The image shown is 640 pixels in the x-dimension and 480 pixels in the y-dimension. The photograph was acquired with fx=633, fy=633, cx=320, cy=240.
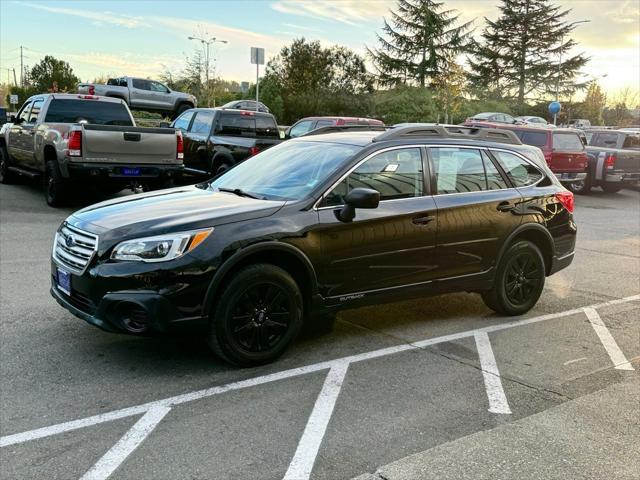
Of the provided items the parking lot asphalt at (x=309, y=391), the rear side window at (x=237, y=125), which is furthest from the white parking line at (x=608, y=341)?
the rear side window at (x=237, y=125)

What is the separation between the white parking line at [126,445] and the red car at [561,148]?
50.1 feet

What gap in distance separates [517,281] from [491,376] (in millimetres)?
1722

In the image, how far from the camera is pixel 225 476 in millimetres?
3090

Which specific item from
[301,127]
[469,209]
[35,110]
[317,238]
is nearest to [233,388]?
[317,238]

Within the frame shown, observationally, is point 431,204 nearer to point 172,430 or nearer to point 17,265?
point 172,430

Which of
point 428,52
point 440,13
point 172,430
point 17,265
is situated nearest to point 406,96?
point 428,52

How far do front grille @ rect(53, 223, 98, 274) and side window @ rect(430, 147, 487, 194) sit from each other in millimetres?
2832

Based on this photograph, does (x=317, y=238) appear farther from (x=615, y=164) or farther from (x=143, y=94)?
(x=143, y=94)

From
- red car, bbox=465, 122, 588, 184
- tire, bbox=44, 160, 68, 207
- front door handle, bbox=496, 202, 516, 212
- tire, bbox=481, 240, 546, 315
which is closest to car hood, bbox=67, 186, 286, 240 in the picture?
front door handle, bbox=496, 202, 516, 212

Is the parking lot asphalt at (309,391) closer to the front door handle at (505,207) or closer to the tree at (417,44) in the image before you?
the front door handle at (505,207)

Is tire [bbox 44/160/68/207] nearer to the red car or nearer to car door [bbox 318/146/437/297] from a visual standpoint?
car door [bbox 318/146/437/297]

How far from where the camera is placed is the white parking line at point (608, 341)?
4.91 meters

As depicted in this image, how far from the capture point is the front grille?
4.30 m

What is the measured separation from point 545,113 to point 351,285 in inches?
2280
